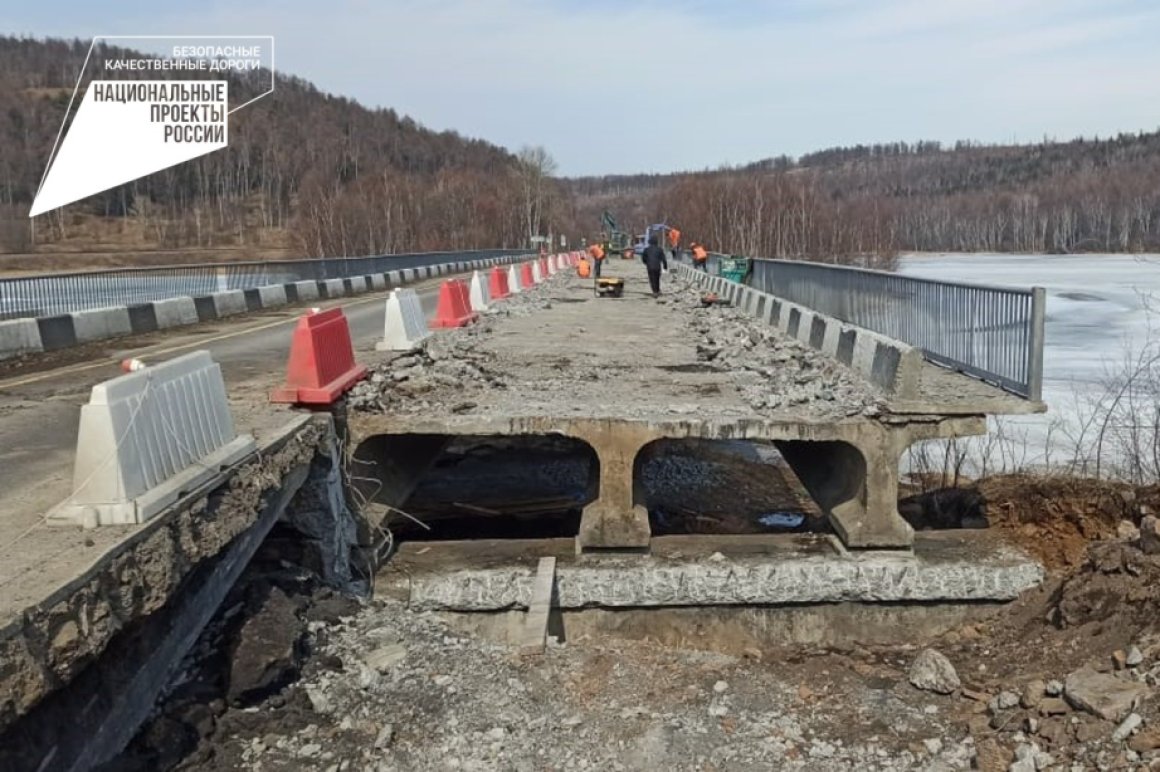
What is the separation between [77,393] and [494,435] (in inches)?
154

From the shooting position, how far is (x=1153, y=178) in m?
152

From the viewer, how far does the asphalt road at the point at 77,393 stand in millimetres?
5148

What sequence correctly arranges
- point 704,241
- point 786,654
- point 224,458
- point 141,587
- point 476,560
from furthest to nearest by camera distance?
point 704,241
point 476,560
point 786,654
point 224,458
point 141,587

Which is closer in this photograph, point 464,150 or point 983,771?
point 983,771

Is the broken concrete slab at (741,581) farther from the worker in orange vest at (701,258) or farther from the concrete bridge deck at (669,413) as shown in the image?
the worker in orange vest at (701,258)

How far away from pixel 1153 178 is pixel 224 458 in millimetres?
178847

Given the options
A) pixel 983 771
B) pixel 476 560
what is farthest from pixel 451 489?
pixel 983 771

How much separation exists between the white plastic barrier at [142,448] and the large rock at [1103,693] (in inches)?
188

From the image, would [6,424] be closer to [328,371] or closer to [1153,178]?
[328,371]

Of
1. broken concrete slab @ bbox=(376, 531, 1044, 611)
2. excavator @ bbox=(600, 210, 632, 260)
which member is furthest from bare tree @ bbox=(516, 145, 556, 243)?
broken concrete slab @ bbox=(376, 531, 1044, 611)

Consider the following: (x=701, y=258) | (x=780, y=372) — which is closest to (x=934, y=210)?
(x=701, y=258)

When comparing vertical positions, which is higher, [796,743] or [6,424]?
[6,424]

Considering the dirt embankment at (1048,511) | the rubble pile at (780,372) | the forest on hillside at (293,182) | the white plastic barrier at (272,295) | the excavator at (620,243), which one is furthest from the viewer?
the forest on hillside at (293,182)

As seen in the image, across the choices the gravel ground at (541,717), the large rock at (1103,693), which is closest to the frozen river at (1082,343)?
the large rock at (1103,693)
